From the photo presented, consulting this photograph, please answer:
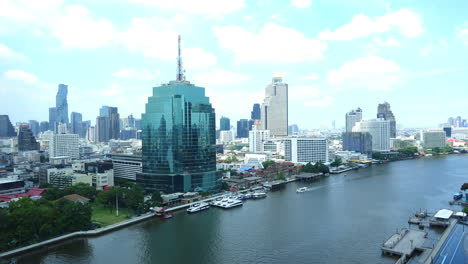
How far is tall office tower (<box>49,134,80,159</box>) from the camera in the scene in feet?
199

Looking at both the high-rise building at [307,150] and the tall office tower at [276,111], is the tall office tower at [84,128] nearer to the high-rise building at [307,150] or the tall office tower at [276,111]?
the tall office tower at [276,111]

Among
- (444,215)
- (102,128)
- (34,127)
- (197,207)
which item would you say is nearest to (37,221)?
(197,207)

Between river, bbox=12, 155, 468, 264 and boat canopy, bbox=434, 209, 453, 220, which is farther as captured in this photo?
boat canopy, bbox=434, 209, 453, 220

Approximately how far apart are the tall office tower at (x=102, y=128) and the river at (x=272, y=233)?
316 feet

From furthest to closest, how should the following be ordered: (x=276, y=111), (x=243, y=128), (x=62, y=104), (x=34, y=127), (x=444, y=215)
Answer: (x=34, y=127) < (x=243, y=128) < (x=62, y=104) < (x=276, y=111) < (x=444, y=215)

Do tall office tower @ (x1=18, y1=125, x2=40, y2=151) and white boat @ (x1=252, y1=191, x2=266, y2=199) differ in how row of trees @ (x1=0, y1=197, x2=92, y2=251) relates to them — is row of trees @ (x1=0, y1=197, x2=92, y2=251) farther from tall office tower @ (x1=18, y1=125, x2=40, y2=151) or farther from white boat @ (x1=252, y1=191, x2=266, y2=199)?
tall office tower @ (x1=18, y1=125, x2=40, y2=151)

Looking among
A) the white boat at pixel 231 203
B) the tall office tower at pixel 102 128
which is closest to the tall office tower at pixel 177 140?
the white boat at pixel 231 203

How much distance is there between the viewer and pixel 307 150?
5412 centimetres

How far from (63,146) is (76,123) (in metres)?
88.0

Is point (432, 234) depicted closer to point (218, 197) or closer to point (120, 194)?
point (218, 197)

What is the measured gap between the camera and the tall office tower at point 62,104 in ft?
429

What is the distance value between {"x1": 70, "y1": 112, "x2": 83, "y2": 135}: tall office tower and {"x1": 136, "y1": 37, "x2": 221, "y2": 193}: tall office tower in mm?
121063

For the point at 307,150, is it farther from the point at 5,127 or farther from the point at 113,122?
the point at 5,127

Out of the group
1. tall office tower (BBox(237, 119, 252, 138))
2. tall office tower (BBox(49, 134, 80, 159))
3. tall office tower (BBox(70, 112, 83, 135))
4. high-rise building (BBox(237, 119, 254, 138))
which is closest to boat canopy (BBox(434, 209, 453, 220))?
tall office tower (BBox(49, 134, 80, 159))
